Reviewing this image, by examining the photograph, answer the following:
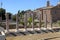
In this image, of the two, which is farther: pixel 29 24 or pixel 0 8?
pixel 0 8

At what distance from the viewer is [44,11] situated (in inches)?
2648

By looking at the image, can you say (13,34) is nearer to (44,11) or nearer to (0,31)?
(0,31)

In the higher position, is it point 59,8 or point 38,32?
point 59,8

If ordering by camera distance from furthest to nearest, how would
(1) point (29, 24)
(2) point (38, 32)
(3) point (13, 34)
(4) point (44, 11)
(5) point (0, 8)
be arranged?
(4) point (44, 11), (5) point (0, 8), (1) point (29, 24), (2) point (38, 32), (3) point (13, 34)

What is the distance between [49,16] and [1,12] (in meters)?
15.7

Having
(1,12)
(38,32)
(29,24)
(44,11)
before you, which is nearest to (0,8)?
(1,12)

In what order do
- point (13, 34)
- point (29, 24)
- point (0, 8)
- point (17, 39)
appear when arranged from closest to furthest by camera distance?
1. point (17, 39)
2. point (13, 34)
3. point (29, 24)
4. point (0, 8)

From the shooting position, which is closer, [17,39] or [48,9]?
[17,39]

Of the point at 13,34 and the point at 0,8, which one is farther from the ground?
the point at 0,8

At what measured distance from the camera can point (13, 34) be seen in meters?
27.5

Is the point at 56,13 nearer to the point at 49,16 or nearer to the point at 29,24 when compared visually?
the point at 49,16

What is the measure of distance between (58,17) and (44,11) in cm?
609

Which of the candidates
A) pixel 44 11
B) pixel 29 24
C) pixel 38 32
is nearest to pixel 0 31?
pixel 38 32

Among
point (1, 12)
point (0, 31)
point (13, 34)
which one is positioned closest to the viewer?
point (0, 31)
